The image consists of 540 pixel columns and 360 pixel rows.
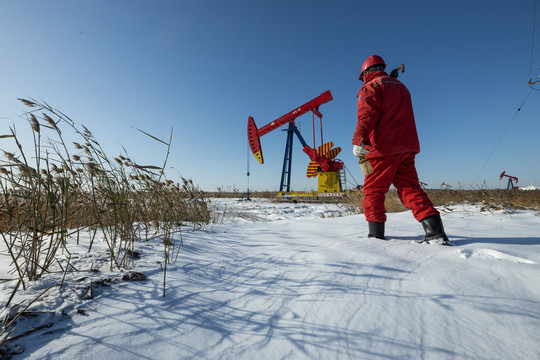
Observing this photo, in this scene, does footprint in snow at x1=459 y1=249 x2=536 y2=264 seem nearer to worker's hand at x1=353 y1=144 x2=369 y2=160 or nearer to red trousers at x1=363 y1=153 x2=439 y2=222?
red trousers at x1=363 y1=153 x2=439 y2=222

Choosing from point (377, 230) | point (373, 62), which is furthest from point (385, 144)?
point (373, 62)

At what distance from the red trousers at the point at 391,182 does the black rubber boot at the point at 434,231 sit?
11 centimetres

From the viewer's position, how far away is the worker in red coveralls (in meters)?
1.69

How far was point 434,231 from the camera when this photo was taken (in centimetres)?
151

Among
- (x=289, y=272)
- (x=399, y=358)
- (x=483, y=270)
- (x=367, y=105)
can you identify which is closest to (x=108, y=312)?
(x=289, y=272)

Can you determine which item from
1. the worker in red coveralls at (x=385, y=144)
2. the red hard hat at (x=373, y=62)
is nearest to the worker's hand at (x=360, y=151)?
the worker in red coveralls at (x=385, y=144)

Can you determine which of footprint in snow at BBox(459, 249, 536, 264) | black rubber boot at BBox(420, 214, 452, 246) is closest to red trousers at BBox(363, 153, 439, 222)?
black rubber boot at BBox(420, 214, 452, 246)

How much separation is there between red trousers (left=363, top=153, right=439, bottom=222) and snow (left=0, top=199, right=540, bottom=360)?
A: 0.61m

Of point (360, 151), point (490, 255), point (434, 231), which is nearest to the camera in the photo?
point (490, 255)

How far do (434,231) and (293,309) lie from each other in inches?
53.8

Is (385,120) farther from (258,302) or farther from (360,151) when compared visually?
(258,302)

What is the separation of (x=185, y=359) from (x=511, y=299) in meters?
1.02

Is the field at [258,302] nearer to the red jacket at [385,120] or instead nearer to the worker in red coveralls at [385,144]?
the worker in red coveralls at [385,144]

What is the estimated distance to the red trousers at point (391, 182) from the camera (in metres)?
1.68
